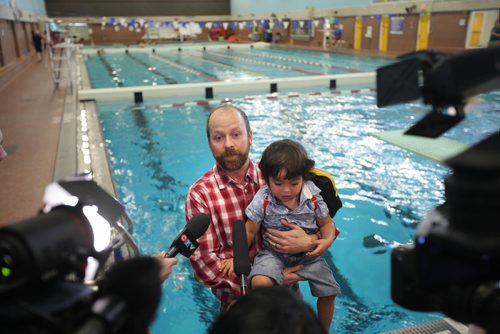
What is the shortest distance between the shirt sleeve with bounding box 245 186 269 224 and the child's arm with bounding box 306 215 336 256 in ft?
0.96

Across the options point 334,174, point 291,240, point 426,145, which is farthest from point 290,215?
point 426,145

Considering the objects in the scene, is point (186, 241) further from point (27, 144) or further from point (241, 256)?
point (27, 144)

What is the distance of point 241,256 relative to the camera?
143 cm

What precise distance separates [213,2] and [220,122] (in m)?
35.9

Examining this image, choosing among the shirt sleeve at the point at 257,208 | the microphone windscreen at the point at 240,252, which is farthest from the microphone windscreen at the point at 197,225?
the shirt sleeve at the point at 257,208

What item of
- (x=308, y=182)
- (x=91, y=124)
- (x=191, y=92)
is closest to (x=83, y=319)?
(x=308, y=182)

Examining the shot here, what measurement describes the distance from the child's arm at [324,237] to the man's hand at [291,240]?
0.03m

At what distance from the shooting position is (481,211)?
18.4 inches

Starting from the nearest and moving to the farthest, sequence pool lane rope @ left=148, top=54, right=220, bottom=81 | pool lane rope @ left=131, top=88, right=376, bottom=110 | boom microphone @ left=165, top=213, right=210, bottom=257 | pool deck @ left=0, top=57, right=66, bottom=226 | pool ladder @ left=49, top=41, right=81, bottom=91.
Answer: boom microphone @ left=165, top=213, right=210, bottom=257 → pool deck @ left=0, top=57, right=66, bottom=226 → pool lane rope @ left=131, top=88, right=376, bottom=110 → pool ladder @ left=49, top=41, right=81, bottom=91 → pool lane rope @ left=148, top=54, right=220, bottom=81

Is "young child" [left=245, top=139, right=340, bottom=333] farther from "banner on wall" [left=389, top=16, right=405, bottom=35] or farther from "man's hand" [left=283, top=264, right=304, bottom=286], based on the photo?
"banner on wall" [left=389, top=16, right=405, bottom=35]

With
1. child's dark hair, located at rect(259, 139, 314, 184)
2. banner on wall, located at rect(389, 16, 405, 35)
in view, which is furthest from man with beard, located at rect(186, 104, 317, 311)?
banner on wall, located at rect(389, 16, 405, 35)

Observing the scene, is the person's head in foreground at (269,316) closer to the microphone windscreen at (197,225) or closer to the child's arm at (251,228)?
the microphone windscreen at (197,225)

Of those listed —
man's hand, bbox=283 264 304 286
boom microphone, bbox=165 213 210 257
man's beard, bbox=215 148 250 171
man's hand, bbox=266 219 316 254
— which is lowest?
man's hand, bbox=283 264 304 286

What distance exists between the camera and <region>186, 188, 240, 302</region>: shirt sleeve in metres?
1.92
